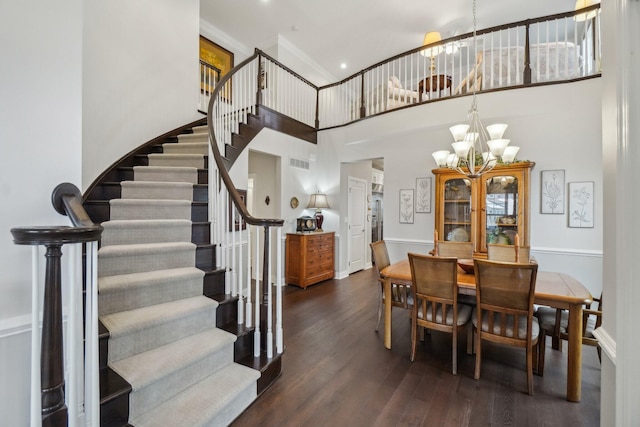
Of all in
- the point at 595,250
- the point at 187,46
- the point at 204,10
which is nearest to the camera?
the point at 595,250

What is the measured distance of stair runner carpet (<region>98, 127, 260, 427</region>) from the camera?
1.60m

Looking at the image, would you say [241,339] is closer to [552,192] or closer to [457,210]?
[457,210]

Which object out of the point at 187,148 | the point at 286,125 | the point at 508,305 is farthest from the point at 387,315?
the point at 286,125

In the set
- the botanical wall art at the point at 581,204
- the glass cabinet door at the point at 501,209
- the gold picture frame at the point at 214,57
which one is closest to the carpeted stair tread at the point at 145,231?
the gold picture frame at the point at 214,57

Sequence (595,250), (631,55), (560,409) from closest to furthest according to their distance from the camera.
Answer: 1. (631,55)
2. (560,409)
3. (595,250)

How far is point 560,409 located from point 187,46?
5811mm

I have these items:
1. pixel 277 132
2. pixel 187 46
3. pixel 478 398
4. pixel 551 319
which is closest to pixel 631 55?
pixel 478 398

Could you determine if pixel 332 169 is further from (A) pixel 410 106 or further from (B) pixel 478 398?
(B) pixel 478 398

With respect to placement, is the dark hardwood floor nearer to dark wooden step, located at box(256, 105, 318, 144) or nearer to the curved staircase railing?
the curved staircase railing

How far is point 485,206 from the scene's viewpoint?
3885mm

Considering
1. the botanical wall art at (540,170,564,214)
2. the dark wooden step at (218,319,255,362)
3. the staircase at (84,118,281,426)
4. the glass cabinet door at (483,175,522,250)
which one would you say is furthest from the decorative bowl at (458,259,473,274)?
the dark wooden step at (218,319,255,362)

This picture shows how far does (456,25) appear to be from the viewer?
528cm

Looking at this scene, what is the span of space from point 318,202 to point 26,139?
14.7 feet

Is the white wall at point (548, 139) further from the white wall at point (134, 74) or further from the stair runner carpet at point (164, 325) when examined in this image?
the stair runner carpet at point (164, 325)
